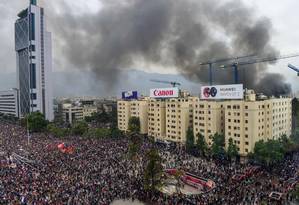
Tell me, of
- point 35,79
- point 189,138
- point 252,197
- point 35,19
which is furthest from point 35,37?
point 252,197

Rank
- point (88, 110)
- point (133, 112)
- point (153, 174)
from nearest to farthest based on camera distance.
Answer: point (153, 174), point (133, 112), point (88, 110)

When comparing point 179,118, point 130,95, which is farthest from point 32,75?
point 179,118

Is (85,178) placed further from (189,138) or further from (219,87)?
(219,87)

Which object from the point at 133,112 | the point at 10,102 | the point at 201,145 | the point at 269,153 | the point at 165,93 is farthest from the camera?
the point at 10,102

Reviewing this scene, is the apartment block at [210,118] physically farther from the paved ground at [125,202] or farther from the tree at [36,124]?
the tree at [36,124]

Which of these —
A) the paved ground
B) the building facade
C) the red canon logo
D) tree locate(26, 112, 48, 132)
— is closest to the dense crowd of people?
the paved ground

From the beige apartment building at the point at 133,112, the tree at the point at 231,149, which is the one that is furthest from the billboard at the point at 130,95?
the tree at the point at 231,149

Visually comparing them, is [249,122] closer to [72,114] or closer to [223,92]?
[223,92]
